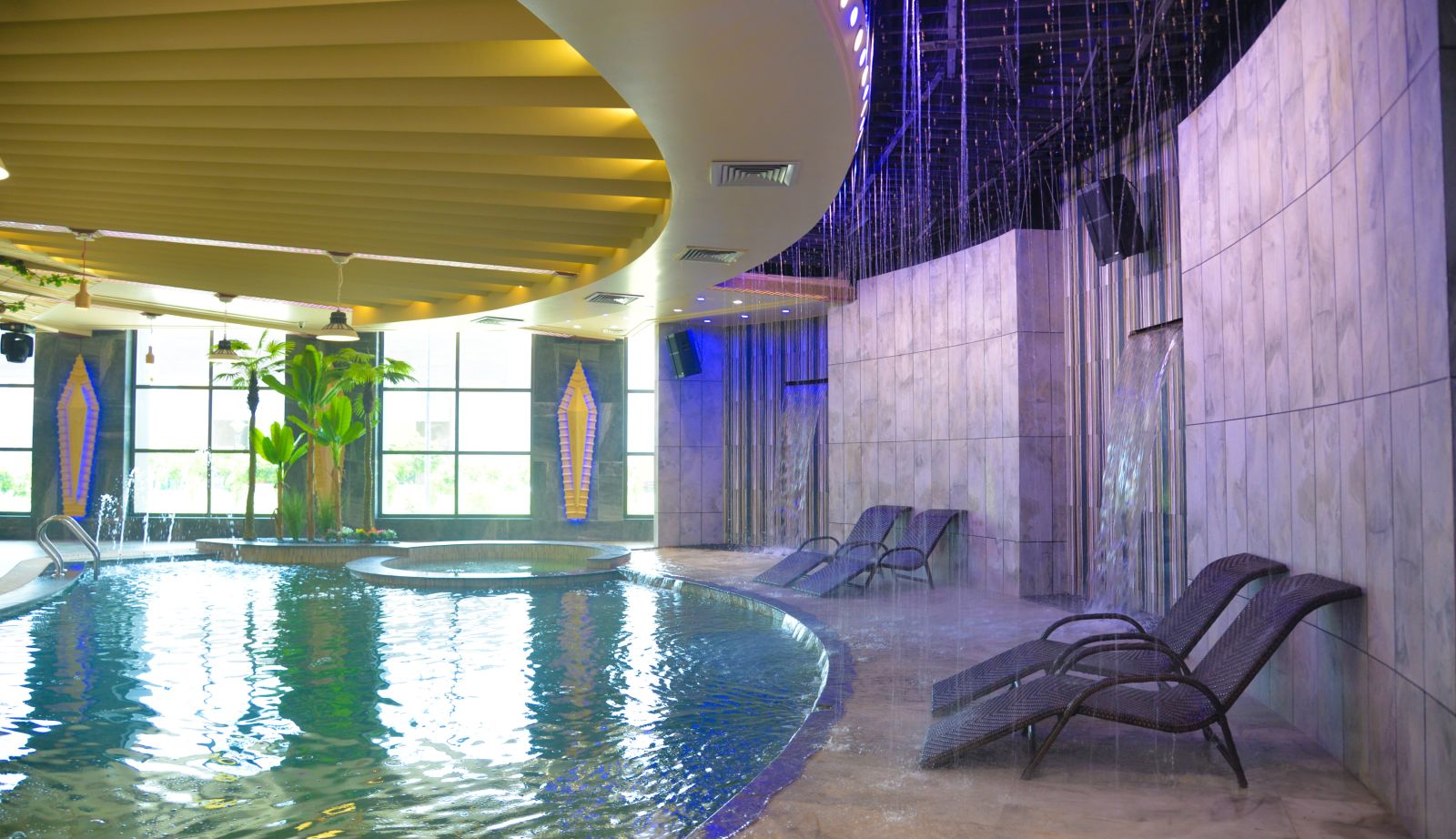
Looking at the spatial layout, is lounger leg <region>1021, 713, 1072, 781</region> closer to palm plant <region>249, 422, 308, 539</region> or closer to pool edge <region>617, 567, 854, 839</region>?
pool edge <region>617, 567, 854, 839</region>

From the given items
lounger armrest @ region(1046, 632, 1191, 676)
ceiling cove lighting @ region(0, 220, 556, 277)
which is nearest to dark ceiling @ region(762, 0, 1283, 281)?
ceiling cove lighting @ region(0, 220, 556, 277)

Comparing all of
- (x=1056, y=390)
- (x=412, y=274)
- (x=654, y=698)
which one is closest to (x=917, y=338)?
(x=1056, y=390)

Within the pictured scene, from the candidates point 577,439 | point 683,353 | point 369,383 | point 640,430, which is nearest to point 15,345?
point 369,383

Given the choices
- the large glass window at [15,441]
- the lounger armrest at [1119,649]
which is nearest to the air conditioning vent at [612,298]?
the lounger armrest at [1119,649]

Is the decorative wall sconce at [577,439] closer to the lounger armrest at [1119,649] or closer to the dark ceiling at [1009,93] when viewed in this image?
the dark ceiling at [1009,93]

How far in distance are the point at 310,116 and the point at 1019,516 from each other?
6.91 m

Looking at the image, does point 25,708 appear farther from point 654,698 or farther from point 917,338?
point 917,338

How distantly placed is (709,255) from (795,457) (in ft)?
18.4

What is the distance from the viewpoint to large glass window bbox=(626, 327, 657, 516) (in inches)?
690

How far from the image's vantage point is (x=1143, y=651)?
522 centimetres

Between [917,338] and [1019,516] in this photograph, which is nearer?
[1019,516]

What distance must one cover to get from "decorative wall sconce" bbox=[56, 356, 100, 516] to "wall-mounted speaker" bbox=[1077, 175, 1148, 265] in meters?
15.8

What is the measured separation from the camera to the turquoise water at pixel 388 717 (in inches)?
162

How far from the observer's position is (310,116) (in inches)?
236
